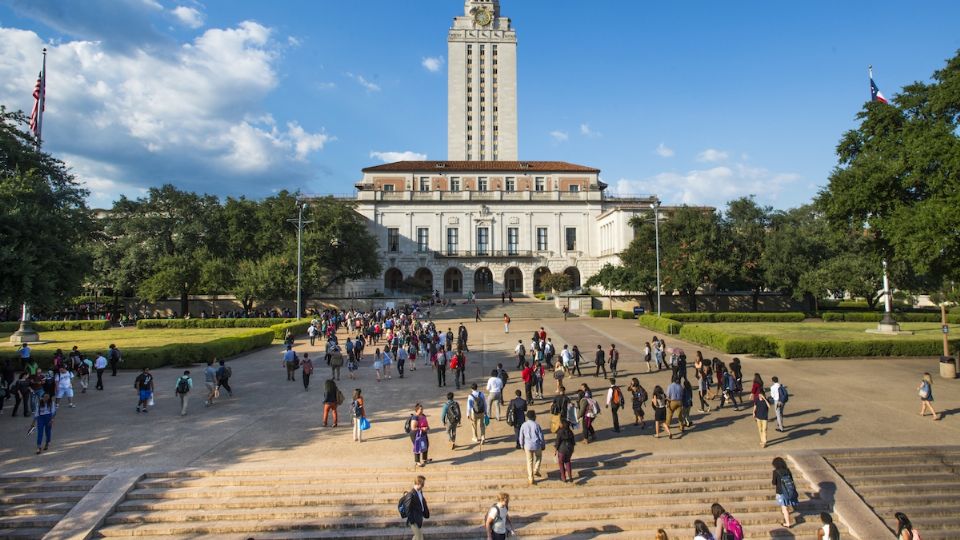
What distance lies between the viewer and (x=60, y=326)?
1639 inches

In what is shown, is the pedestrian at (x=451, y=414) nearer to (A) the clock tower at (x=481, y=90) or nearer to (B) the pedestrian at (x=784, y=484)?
(B) the pedestrian at (x=784, y=484)

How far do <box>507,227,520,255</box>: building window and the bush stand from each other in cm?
2824

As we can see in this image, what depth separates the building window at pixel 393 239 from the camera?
Result: 217ft

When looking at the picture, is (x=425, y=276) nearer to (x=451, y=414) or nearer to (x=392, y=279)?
(x=392, y=279)

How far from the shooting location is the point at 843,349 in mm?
24906

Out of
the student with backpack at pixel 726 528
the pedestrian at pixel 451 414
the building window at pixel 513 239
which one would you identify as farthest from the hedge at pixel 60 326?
the student with backpack at pixel 726 528

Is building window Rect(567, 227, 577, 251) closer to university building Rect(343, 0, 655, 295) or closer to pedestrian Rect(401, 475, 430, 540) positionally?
university building Rect(343, 0, 655, 295)

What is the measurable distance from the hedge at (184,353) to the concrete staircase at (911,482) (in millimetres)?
23297

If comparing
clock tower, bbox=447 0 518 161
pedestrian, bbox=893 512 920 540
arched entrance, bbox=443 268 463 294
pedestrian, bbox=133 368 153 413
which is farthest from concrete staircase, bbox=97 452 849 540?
clock tower, bbox=447 0 518 161

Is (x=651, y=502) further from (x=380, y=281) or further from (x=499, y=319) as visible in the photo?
(x=380, y=281)

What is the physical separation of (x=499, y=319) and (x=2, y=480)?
1407 inches

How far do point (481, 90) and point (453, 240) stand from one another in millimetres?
38077

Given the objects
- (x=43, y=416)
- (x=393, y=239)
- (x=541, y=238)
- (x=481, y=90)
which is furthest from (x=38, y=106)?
(x=481, y=90)

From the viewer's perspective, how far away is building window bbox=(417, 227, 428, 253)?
6644 centimetres
